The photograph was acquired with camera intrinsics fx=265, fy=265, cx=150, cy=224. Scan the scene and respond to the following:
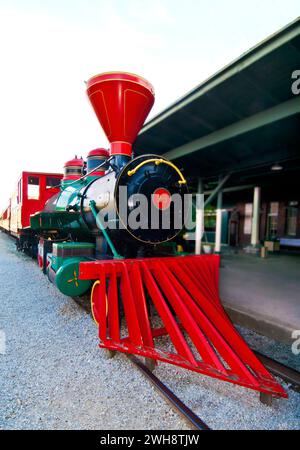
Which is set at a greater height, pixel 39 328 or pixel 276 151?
pixel 276 151

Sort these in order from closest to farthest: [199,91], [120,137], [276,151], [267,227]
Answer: [120,137], [199,91], [276,151], [267,227]

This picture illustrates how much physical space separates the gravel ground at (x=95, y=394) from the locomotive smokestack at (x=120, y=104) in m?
2.56

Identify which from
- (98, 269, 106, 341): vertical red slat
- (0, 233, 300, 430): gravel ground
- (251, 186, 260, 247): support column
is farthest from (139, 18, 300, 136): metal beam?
(251, 186, 260, 247): support column

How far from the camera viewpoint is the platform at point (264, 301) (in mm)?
3361

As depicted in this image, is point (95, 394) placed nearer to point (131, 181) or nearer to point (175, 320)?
point (175, 320)

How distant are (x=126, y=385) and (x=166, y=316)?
2.26 ft

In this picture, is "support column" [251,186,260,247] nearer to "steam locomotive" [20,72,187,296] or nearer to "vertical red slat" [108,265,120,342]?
"steam locomotive" [20,72,187,296]

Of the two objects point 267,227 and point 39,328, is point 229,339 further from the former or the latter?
point 267,227

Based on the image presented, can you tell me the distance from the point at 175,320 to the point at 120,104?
274cm

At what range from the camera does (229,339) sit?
8.32 feet

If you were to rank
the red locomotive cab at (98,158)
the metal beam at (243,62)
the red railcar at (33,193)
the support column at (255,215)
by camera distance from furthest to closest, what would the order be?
the support column at (255,215)
the red railcar at (33,193)
the red locomotive cab at (98,158)
the metal beam at (243,62)

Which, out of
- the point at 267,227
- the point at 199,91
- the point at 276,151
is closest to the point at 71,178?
the point at 199,91

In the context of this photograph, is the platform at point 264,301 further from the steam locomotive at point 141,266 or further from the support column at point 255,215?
the support column at point 255,215

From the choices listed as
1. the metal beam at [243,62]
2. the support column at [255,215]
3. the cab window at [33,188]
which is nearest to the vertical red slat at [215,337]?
the metal beam at [243,62]
